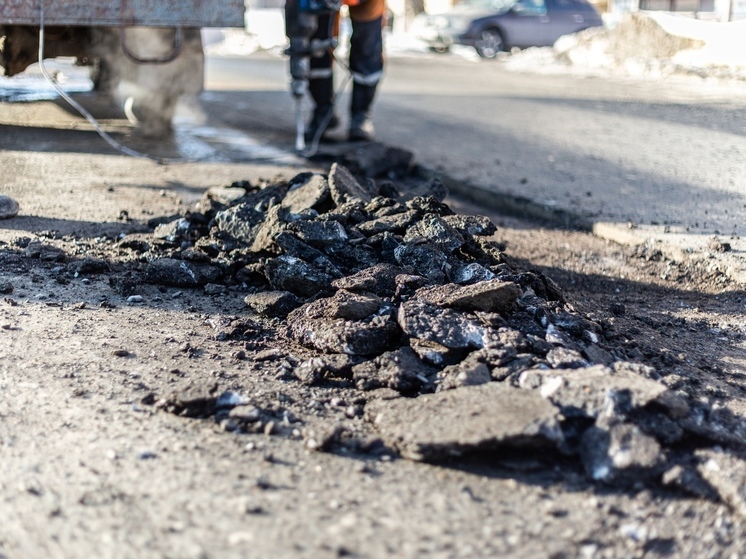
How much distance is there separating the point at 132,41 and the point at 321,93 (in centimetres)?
167

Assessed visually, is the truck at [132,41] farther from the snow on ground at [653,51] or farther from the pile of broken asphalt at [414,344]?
the snow on ground at [653,51]

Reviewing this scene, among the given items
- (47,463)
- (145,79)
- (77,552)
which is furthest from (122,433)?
(145,79)

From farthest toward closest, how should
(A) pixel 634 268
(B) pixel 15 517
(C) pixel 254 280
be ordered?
(A) pixel 634 268 → (C) pixel 254 280 → (B) pixel 15 517

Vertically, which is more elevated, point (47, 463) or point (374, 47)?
point (374, 47)

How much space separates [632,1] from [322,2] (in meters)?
19.5

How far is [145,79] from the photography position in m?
7.47

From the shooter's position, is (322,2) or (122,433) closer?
(122,433)

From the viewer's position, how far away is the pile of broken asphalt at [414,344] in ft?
8.20

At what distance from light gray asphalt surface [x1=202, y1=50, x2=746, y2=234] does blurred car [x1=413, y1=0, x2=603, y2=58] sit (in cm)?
675

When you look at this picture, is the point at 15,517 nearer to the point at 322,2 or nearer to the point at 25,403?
the point at 25,403

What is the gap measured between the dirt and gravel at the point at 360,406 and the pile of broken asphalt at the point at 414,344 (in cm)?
1

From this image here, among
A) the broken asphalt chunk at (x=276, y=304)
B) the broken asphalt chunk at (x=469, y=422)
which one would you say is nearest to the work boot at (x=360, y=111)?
the broken asphalt chunk at (x=276, y=304)

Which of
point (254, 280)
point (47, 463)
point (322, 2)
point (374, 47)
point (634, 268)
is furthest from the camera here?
point (374, 47)

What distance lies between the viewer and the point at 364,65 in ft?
24.6
